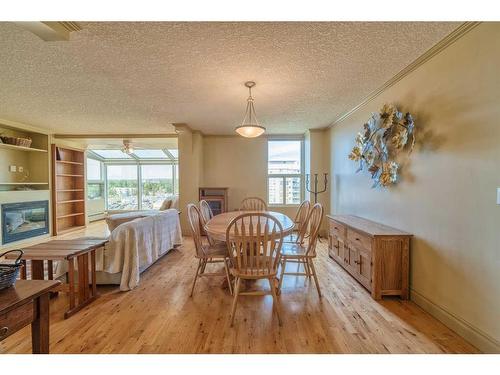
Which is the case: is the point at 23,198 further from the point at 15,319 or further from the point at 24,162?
the point at 15,319

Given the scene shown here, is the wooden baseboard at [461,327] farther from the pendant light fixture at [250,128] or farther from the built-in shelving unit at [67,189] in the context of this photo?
the built-in shelving unit at [67,189]

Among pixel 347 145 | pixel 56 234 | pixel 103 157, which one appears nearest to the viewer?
pixel 347 145

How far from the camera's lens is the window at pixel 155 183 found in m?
7.47

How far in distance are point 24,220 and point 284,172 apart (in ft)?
17.8

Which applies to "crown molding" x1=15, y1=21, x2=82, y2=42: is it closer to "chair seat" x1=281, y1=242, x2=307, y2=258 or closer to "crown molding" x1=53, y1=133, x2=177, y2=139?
"chair seat" x1=281, y1=242, x2=307, y2=258

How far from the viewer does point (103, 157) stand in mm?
7340

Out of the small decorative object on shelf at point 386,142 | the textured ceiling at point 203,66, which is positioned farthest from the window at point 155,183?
the small decorative object on shelf at point 386,142

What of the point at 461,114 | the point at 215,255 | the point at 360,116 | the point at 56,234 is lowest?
the point at 56,234

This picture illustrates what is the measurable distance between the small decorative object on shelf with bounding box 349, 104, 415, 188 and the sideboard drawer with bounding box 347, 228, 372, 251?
627 mm

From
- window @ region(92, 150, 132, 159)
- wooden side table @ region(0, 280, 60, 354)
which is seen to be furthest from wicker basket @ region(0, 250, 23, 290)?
window @ region(92, 150, 132, 159)

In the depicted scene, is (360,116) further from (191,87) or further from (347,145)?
(191,87)

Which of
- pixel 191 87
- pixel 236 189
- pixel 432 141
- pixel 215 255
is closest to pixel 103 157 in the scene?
pixel 236 189

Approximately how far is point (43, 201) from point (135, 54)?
15.2 feet

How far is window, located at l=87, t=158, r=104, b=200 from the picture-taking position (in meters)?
6.87
